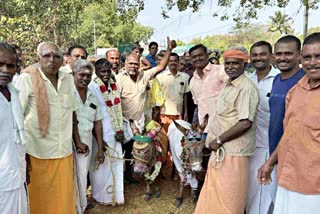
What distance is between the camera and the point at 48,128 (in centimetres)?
393

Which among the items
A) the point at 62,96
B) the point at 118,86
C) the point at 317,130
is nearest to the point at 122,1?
the point at 118,86

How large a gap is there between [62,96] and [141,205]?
2405mm

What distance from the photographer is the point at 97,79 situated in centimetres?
530

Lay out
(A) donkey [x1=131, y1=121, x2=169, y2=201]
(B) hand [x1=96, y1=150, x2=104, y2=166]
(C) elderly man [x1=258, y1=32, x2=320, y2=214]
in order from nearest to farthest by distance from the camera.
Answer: (C) elderly man [x1=258, y1=32, x2=320, y2=214], (B) hand [x1=96, y1=150, x2=104, y2=166], (A) donkey [x1=131, y1=121, x2=169, y2=201]

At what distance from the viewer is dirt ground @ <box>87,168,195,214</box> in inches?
212

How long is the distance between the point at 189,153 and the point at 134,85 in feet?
5.00

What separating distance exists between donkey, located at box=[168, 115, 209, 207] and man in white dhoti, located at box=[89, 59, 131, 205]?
90 cm

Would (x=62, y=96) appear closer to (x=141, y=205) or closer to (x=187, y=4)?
(x=141, y=205)

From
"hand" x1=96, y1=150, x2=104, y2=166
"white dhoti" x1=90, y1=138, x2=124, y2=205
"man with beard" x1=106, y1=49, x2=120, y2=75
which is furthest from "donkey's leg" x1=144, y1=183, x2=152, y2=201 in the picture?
"man with beard" x1=106, y1=49, x2=120, y2=75

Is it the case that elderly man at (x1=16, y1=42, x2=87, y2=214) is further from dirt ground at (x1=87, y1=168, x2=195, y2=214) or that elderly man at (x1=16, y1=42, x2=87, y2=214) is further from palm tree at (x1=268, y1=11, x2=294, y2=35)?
palm tree at (x1=268, y1=11, x2=294, y2=35)

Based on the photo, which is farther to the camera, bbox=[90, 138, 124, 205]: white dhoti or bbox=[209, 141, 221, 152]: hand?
bbox=[90, 138, 124, 205]: white dhoti

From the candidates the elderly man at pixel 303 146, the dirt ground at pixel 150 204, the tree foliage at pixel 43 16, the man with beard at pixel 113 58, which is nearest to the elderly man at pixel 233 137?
the elderly man at pixel 303 146

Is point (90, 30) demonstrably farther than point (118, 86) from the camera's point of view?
Yes

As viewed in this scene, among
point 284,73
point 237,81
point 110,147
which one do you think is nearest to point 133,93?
point 110,147
